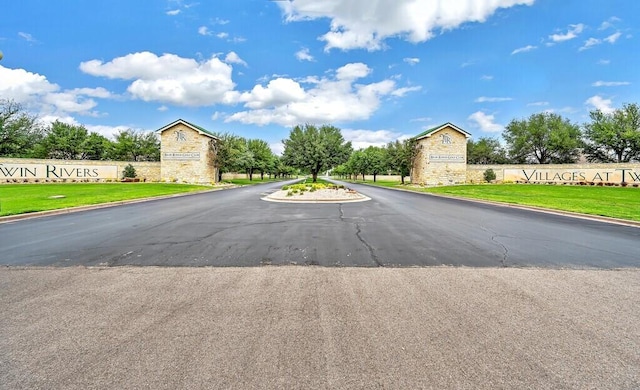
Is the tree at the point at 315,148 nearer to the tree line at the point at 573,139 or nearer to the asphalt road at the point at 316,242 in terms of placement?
the asphalt road at the point at 316,242

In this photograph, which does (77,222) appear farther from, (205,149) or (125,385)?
(205,149)

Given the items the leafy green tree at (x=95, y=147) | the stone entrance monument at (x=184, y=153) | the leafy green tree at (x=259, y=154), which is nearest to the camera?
the stone entrance monument at (x=184, y=153)

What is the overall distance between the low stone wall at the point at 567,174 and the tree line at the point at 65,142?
5866cm

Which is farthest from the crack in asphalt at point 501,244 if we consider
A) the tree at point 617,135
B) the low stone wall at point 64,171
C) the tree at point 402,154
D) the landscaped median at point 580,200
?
the tree at point 617,135

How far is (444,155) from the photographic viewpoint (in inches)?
1593

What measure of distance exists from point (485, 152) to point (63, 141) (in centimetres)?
8085

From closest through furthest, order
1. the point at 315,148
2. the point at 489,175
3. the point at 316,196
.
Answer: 1. the point at 316,196
2. the point at 315,148
3. the point at 489,175

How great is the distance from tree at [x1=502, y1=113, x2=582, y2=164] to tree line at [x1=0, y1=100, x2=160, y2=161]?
6995 centimetres

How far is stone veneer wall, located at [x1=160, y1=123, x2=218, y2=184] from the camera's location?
132ft

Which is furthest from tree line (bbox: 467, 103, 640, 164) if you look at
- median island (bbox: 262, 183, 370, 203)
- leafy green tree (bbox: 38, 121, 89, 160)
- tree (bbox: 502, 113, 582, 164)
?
leafy green tree (bbox: 38, 121, 89, 160)

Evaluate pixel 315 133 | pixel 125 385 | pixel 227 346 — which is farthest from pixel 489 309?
pixel 315 133

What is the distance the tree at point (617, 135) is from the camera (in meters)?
44.1

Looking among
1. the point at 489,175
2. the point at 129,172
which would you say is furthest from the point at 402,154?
the point at 129,172

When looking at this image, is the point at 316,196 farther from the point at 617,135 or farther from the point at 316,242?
the point at 617,135
